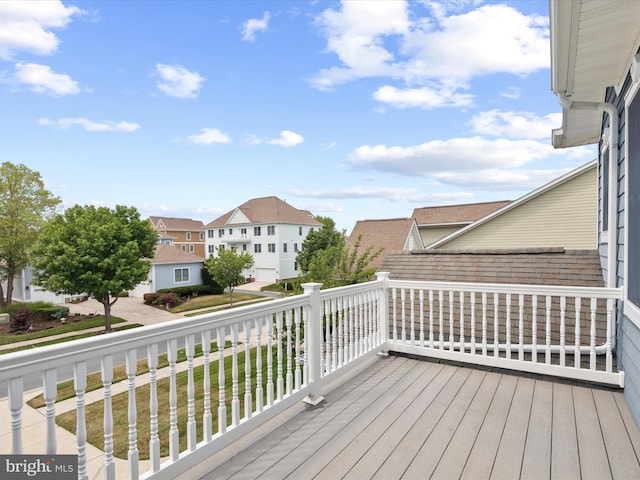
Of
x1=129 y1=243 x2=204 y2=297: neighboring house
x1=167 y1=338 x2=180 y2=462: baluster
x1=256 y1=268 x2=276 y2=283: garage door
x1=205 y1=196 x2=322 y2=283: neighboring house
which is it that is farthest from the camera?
x1=256 y1=268 x2=276 y2=283: garage door

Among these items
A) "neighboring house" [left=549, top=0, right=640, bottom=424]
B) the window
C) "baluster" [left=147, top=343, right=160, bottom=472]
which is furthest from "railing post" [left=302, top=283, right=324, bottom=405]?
the window

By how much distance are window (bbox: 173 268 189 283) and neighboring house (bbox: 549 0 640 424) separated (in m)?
25.9

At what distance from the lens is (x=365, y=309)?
3791mm

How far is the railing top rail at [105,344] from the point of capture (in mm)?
1221

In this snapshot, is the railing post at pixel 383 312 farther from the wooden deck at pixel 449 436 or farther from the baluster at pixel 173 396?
the baluster at pixel 173 396

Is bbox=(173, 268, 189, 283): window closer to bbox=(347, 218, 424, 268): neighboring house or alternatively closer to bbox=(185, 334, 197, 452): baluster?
bbox=(347, 218, 424, 268): neighboring house

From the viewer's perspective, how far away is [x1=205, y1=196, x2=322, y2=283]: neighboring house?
1197 inches

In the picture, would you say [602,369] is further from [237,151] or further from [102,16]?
[237,151]

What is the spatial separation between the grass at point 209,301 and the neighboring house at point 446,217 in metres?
11.3

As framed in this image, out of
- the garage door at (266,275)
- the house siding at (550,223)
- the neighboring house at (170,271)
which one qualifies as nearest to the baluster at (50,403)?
the house siding at (550,223)

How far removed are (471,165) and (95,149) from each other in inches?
961

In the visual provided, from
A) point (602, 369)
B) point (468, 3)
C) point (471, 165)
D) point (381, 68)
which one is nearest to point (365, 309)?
point (602, 369)

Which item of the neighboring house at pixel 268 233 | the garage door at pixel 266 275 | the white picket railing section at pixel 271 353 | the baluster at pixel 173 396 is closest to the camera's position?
the white picket railing section at pixel 271 353

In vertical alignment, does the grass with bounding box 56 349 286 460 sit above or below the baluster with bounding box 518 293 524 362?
below
